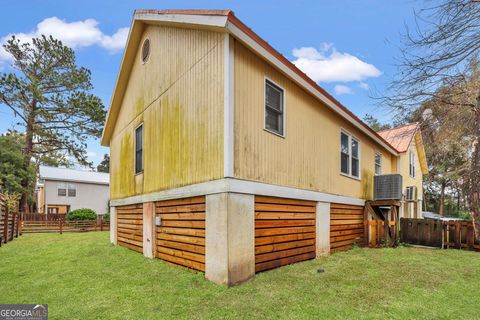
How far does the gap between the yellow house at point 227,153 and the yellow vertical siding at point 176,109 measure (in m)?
0.03

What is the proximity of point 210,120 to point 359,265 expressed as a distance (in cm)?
500

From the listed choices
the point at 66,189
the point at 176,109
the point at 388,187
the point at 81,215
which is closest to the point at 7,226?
the point at 81,215

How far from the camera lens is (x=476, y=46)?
13.0 feet

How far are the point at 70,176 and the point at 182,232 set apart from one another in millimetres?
28181

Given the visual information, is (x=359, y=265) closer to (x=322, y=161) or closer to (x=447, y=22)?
(x=322, y=161)

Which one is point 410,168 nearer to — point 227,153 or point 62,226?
point 227,153

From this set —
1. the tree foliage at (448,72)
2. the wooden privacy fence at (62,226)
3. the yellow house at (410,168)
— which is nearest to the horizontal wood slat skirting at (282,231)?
the tree foliage at (448,72)

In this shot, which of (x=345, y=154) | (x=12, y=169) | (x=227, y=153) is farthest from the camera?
(x=12, y=169)

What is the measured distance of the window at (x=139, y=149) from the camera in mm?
10156

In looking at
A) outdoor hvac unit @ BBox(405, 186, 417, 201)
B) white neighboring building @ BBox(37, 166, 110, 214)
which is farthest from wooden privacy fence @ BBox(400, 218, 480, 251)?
white neighboring building @ BBox(37, 166, 110, 214)

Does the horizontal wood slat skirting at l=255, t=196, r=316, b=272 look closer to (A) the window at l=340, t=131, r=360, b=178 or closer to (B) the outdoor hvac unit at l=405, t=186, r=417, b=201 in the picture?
(A) the window at l=340, t=131, r=360, b=178

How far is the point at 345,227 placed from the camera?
1036cm

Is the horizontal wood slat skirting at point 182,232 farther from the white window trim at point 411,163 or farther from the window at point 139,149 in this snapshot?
the white window trim at point 411,163

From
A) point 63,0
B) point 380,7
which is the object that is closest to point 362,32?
point 380,7
